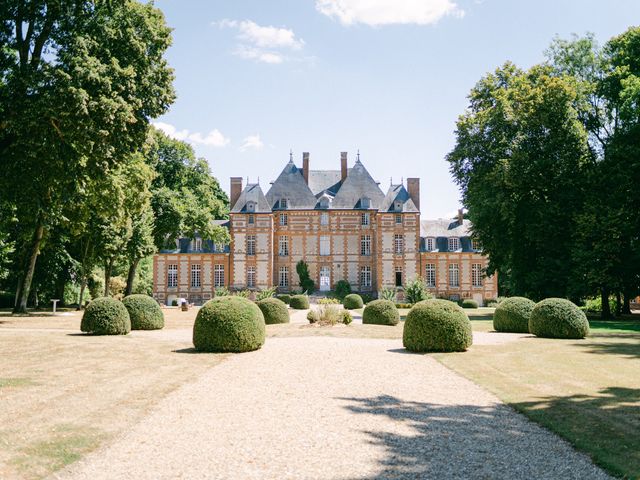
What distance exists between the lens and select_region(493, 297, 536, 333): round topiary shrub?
16.4m

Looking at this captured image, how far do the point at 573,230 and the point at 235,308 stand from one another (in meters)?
17.6

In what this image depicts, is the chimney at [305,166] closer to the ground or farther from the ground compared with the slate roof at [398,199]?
farther from the ground

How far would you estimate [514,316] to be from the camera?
53.8 feet

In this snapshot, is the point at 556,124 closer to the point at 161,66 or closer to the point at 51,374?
the point at 161,66

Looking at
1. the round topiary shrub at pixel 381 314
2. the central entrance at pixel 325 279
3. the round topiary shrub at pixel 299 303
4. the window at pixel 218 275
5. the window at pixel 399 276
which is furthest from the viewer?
the window at pixel 218 275

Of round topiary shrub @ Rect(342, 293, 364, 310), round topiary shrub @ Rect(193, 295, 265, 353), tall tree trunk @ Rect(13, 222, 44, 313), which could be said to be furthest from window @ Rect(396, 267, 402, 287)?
round topiary shrub @ Rect(193, 295, 265, 353)

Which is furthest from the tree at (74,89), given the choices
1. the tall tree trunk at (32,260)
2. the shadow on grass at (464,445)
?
the shadow on grass at (464,445)

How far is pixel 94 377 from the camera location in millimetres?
8227

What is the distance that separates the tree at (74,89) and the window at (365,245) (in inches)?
1212

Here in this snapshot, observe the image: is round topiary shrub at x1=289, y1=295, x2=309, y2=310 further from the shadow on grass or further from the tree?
the shadow on grass

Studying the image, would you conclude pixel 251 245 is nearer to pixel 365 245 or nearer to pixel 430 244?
pixel 365 245

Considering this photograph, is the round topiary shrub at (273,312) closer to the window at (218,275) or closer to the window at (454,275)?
the window at (218,275)

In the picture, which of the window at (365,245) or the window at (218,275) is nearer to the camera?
the window at (365,245)

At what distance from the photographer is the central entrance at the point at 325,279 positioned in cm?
4481
